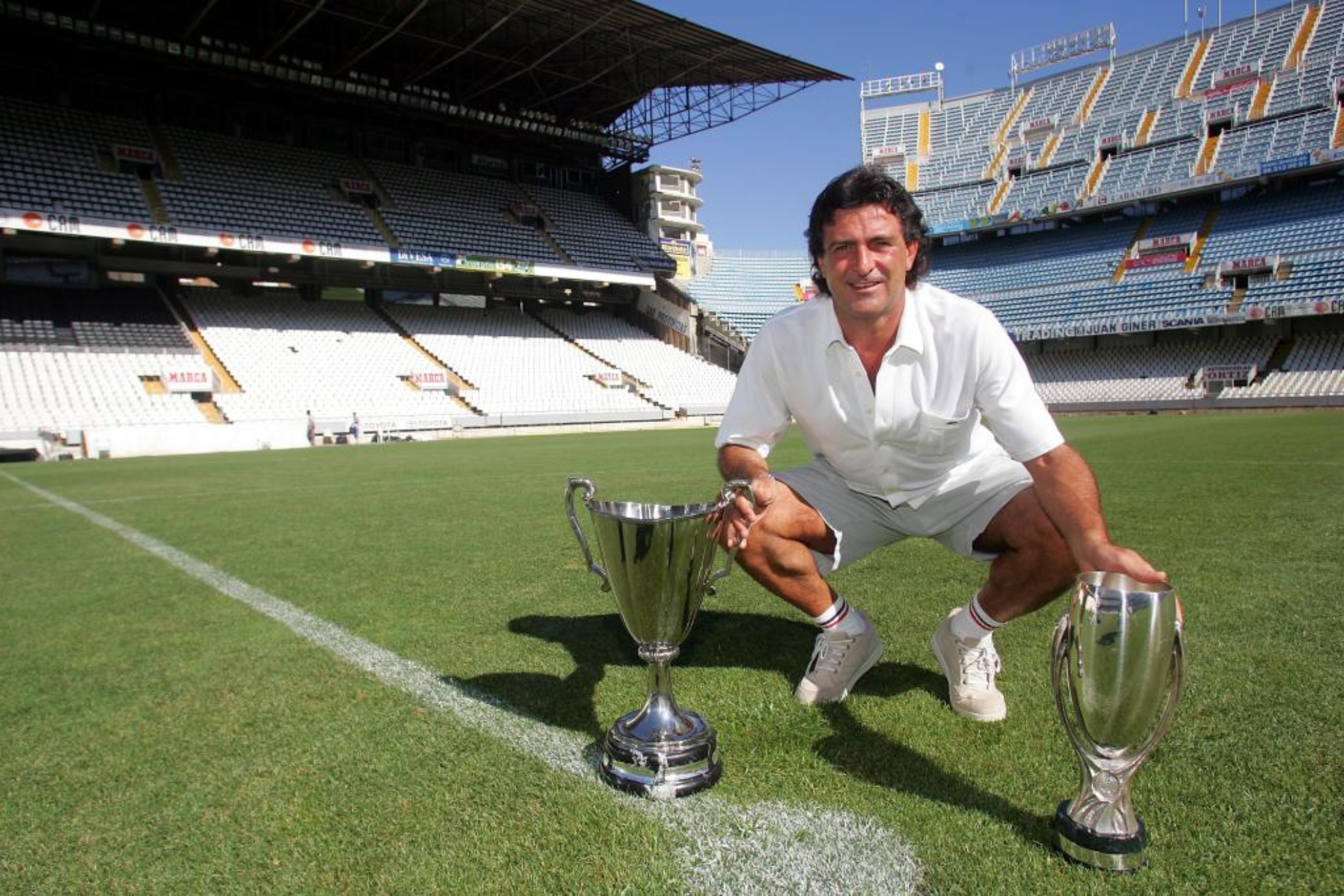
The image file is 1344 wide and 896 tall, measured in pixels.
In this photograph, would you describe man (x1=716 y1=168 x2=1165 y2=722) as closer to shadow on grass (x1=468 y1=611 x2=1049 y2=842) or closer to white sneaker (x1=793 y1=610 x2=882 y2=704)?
white sneaker (x1=793 y1=610 x2=882 y2=704)

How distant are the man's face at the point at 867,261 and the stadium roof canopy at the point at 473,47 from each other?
73.3ft

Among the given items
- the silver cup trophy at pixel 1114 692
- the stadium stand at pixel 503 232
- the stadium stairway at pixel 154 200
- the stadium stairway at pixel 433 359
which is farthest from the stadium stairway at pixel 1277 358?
the stadium stairway at pixel 154 200

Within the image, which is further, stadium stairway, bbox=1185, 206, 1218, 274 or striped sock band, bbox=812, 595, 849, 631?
stadium stairway, bbox=1185, 206, 1218, 274

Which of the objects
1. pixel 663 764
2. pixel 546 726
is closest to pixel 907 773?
pixel 663 764

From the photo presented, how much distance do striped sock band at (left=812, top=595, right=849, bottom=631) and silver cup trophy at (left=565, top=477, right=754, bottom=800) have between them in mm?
591

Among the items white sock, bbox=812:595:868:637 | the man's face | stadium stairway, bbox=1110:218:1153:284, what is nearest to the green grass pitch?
white sock, bbox=812:595:868:637

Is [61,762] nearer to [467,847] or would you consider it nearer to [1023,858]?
[467,847]

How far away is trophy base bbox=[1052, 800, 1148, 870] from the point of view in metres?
1.50

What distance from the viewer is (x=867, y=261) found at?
7.73 ft

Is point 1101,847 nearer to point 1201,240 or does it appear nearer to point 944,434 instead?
point 944,434

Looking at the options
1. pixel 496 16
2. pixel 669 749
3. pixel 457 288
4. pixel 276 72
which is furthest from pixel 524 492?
pixel 457 288

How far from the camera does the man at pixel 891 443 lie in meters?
2.30

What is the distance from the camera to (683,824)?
1732mm

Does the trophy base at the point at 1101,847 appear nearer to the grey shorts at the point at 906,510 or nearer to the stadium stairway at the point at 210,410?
the grey shorts at the point at 906,510
